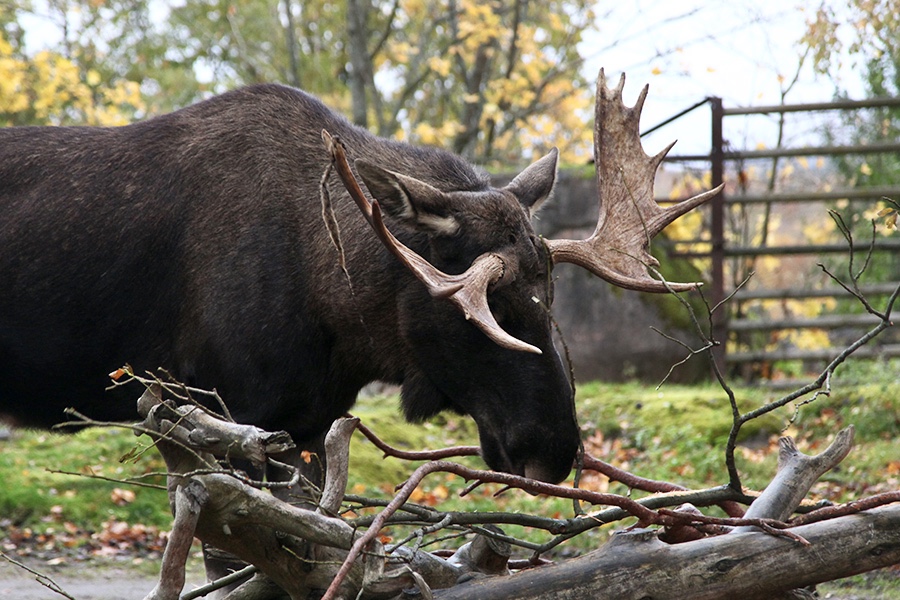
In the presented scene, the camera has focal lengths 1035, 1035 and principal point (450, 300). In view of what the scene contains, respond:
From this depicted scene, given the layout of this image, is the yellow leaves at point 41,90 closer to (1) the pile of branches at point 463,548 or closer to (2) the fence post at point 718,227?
(2) the fence post at point 718,227

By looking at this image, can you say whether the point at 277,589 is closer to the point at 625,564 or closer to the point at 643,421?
the point at 625,564

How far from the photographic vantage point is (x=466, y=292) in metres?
3.57

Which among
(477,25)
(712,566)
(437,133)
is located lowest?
(712,566)

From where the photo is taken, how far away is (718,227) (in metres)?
10.0

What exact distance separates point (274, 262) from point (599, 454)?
14.3 ft

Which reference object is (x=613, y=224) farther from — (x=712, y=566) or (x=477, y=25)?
(x=477, y=25)

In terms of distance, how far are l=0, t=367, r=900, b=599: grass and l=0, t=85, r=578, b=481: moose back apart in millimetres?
2103

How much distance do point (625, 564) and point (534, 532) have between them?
3273 mm

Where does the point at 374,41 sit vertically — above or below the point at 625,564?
above

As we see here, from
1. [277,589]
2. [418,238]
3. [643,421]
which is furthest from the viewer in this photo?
[643,421]

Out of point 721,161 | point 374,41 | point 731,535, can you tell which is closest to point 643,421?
Result: point 721,161

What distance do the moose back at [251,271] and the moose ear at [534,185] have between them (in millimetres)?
10

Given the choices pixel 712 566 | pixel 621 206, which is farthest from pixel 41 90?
pixel 712 566

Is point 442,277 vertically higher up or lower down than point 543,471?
higher up
